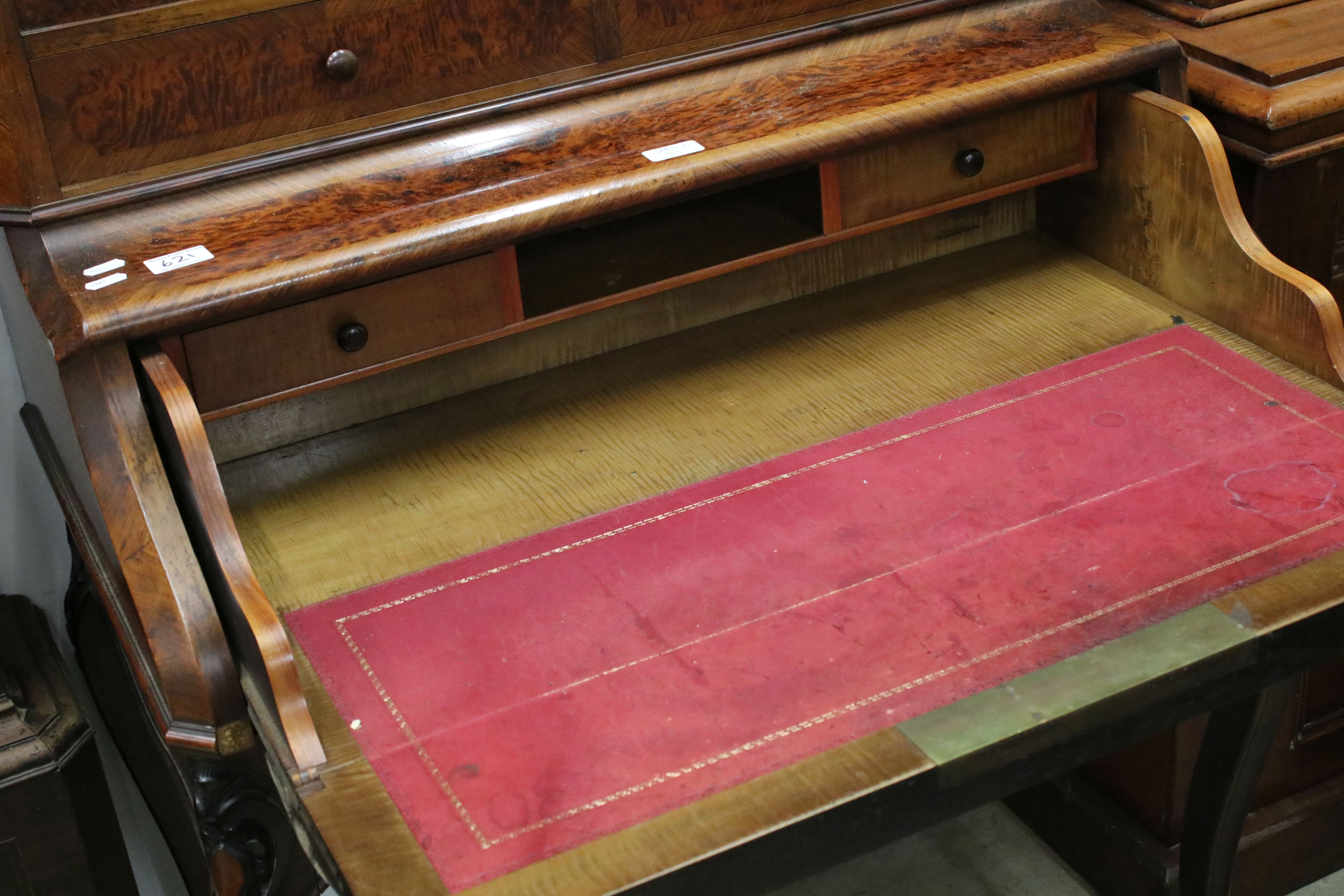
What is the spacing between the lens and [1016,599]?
1377mm

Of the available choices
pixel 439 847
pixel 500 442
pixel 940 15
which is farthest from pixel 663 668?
pixel 940 15

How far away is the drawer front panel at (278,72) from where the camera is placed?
145 centimetres

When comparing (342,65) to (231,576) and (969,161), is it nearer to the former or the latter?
(231,576)

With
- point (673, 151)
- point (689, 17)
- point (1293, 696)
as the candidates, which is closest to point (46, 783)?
point (673, 151)

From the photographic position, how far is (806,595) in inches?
56.1

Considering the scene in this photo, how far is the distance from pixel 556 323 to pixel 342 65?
1.48ft

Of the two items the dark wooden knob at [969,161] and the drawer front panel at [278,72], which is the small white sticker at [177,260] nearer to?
the drawer front panel at [278,72]

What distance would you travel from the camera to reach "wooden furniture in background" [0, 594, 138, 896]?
1956mm

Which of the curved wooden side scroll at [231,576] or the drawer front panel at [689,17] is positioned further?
the drawer front panel at [689,17]

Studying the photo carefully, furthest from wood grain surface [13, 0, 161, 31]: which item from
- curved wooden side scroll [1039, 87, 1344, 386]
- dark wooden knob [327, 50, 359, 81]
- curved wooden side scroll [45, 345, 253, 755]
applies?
curved wooden side scroll [1039, 87, 1344, 386]

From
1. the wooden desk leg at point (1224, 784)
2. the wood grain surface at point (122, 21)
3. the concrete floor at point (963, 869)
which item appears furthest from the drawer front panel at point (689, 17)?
the concrete floor at point (963, 869)

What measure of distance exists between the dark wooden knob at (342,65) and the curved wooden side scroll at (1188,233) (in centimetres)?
97

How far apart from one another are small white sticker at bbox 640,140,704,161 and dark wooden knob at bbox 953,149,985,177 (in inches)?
15.6

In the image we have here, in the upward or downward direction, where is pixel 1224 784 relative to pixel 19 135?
downward
